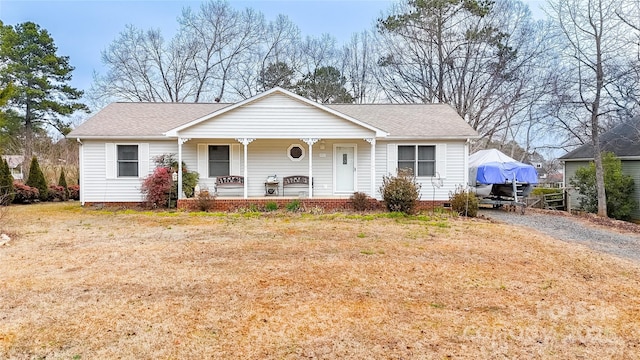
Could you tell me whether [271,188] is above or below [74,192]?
above

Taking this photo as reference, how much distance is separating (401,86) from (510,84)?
678cm

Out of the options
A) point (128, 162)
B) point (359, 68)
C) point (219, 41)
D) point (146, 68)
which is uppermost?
point (219, 41)

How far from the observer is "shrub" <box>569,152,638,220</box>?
625 inches

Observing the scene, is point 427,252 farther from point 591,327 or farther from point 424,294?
point 591,327

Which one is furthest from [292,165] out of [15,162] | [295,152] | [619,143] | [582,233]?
[15,162]

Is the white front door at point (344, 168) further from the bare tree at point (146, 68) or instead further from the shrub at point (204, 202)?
the bare tree at point (146, 68)

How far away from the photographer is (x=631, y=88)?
45.8 ft

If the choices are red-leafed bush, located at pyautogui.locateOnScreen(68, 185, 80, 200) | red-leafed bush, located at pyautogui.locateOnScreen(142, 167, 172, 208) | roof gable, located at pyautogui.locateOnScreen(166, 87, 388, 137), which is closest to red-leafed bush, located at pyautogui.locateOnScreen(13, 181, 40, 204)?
red-leafed bush, located at pyautogui.locateOnScreen(68, 185, 80, 200)

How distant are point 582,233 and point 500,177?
162 inches

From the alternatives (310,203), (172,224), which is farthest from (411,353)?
(310,203)

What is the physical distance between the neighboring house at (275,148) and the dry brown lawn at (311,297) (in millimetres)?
5292

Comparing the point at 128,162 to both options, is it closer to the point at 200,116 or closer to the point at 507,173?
the point at 200,116

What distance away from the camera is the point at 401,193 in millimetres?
11391

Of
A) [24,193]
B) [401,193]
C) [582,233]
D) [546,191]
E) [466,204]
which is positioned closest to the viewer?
[582,233]
